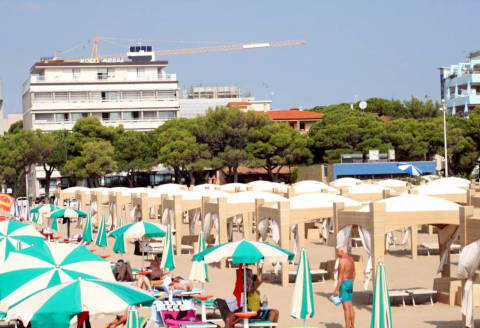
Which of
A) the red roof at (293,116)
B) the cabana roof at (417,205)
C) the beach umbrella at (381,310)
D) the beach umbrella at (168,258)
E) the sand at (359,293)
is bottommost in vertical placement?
the sand at (359,293)

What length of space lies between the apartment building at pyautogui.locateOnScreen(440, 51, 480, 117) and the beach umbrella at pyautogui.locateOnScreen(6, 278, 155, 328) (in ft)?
313

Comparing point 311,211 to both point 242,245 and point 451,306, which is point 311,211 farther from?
point 242,245

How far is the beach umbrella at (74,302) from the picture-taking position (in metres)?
8.77

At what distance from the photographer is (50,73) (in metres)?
103

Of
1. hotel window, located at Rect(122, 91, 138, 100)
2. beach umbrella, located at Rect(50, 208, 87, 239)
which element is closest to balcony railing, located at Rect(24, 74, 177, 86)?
hotel window, located at Rect(122, 91, 138, 100)

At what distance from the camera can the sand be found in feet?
51.6

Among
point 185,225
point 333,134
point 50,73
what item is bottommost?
point 185,225

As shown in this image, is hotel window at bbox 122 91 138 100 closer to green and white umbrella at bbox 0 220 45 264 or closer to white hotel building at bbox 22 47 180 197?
white hotel building at bbox 22 47 180 197

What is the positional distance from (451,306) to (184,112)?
4283 inches

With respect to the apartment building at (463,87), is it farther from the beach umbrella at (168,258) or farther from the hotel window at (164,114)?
the beach umbrella at (168,258)

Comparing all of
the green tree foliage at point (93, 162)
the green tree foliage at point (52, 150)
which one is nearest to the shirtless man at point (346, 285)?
the green tree foliage at point (93, 162)

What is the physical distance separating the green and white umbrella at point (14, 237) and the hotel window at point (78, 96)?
A: 84.3 m

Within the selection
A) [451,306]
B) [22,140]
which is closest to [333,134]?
[22,140]

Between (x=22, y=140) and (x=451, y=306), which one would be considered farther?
(x=22, y=140)
